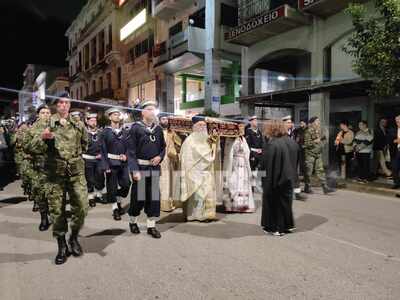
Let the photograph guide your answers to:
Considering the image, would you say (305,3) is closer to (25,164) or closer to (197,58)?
(197,58)

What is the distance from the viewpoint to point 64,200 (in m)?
4.86

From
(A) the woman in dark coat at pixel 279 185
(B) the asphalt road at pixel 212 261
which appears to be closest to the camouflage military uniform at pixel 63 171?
(B) the asphalt road at pixel 212 261

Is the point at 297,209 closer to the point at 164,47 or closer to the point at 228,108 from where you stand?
the point at 228,108

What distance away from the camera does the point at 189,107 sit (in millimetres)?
23812

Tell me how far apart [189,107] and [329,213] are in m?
17.1

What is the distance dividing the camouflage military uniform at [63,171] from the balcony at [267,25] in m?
11.8

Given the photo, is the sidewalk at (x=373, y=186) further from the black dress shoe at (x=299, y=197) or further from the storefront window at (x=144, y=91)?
the storefront window at (x=144, y=91)

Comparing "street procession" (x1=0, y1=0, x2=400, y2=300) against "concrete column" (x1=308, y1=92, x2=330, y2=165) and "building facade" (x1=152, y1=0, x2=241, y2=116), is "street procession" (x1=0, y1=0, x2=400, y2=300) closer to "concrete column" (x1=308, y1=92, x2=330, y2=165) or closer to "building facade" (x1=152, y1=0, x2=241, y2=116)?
"concrete column" (x1=308, y1=92, x2=330, y2=165)

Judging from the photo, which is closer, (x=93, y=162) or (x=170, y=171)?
(x=170, y=171)

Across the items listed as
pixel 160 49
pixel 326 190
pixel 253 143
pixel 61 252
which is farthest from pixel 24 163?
pixel 160 49

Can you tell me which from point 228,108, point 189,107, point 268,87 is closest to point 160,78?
point 189,107

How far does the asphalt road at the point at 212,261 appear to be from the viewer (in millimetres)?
3824

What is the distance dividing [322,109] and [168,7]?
44.3 feet

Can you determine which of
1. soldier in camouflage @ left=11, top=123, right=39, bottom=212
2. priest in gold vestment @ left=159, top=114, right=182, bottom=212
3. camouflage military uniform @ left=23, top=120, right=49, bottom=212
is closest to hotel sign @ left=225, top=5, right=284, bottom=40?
priest in gold vestment @ left=159, top=114, right=182, bottom=212
